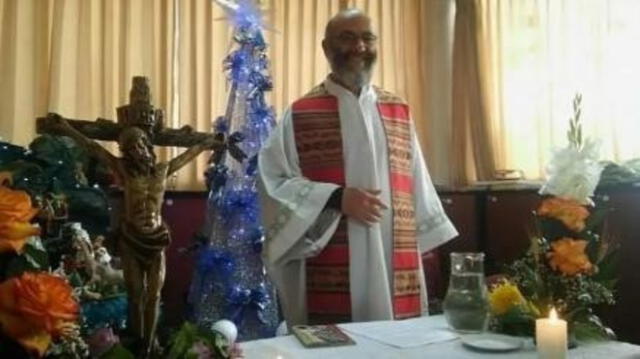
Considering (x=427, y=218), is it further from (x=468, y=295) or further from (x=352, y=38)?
(x=468, y=295)

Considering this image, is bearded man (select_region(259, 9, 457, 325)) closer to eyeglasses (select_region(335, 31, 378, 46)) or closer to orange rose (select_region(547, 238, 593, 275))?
eyeglasses (select_region(335, 31, 378, 46))

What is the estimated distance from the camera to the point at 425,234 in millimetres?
2529

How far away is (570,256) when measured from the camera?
1441 millimetres

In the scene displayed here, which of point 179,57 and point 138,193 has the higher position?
point 179,57

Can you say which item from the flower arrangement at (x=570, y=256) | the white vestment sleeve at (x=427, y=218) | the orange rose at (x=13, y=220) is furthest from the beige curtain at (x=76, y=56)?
the orange rose at (x=13, y=220)

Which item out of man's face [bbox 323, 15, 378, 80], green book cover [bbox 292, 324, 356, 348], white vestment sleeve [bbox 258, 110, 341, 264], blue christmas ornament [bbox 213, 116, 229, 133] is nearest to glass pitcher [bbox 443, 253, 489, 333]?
green book cover [bbox 292, 324, 356, 348]

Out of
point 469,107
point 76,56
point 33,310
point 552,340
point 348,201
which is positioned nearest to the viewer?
point 33,310

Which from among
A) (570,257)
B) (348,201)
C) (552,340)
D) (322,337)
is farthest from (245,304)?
(552,340)

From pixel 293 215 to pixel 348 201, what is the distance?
7.9 inches

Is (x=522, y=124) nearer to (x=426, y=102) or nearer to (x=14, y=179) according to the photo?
(x=426, y=102)

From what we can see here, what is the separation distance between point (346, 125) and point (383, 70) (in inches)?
96.9

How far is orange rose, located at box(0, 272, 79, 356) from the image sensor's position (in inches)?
27.1

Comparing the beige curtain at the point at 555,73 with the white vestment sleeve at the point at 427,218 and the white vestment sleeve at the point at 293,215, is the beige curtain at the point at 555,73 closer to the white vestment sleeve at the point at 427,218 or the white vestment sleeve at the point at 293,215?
the white vestment sleeve at the point at 427,218

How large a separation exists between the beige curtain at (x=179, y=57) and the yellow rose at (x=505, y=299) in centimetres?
233
